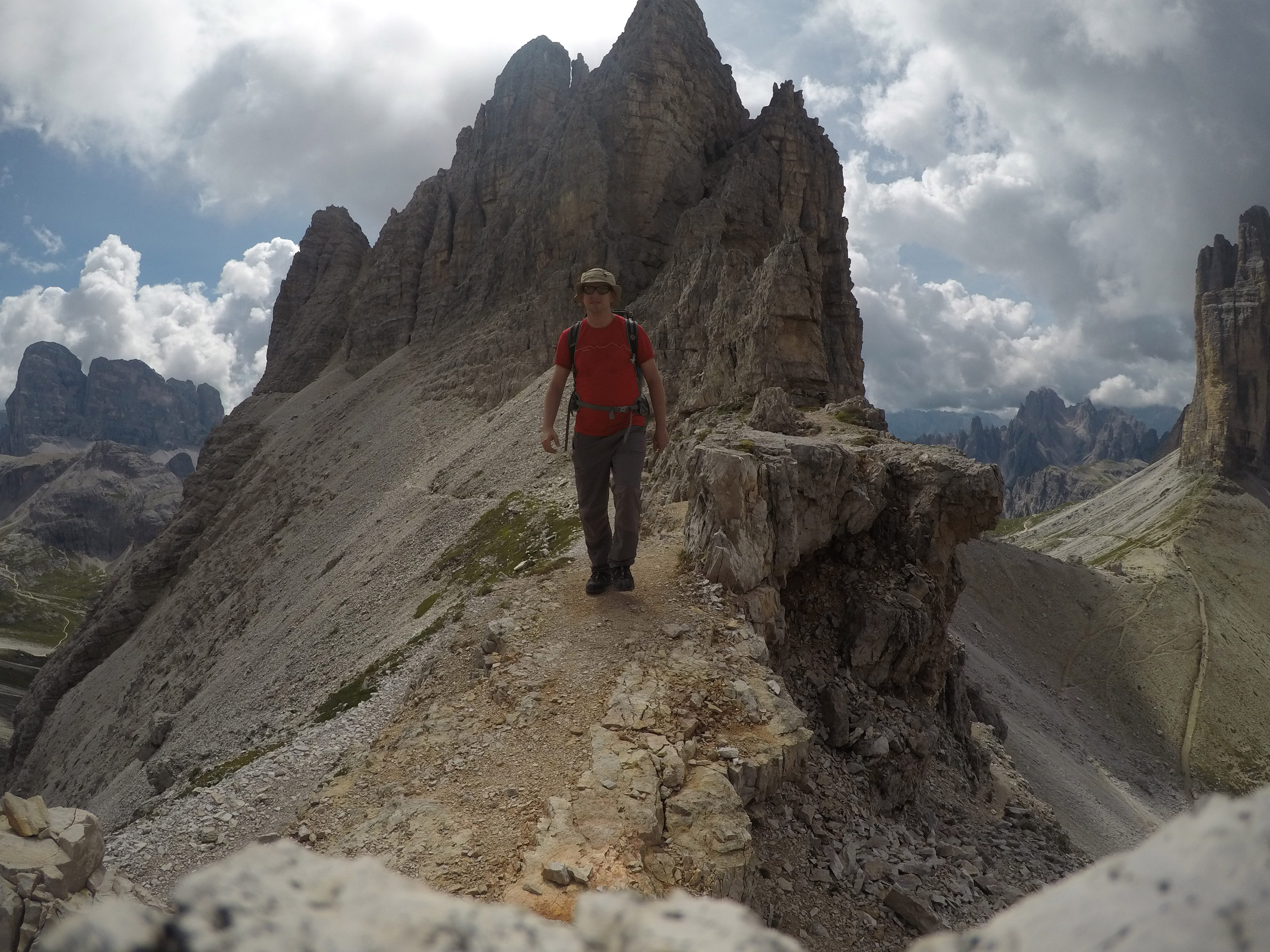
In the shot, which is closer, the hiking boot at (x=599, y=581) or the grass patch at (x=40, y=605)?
the hiking boot at (x=599, y=581)

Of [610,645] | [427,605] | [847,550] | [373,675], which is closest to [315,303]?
[427,605]

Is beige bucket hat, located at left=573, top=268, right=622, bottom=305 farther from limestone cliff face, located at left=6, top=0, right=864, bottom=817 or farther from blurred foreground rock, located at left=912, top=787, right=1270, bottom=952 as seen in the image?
→ limestone cliff face, located at left=6, top=0, right=864, bottom=817

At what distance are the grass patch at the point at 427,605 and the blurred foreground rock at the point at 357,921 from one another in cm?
2052

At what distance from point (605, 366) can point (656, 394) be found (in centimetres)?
104

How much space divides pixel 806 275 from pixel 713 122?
45.2 metres

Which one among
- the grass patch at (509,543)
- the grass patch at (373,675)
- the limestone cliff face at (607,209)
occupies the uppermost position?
the limestone cliff face at (607,209)

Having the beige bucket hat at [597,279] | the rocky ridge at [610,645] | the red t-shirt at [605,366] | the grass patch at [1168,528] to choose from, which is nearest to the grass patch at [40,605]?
the rocky ridge at [610,645]

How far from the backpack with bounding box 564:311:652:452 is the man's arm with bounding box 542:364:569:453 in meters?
0.20

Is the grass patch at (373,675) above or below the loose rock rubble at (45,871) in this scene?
above

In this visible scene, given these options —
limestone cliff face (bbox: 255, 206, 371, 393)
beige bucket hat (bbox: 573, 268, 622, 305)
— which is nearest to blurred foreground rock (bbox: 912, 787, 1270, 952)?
→ beige bucket hat (bbox: 573, 268, 622, 305)

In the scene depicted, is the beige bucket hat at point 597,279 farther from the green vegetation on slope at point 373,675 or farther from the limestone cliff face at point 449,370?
the limestone cliff face at point 449,370

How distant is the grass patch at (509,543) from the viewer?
2134 centimetres

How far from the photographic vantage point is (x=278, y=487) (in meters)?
61.1

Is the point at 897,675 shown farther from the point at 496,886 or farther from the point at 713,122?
the point at 713,122
